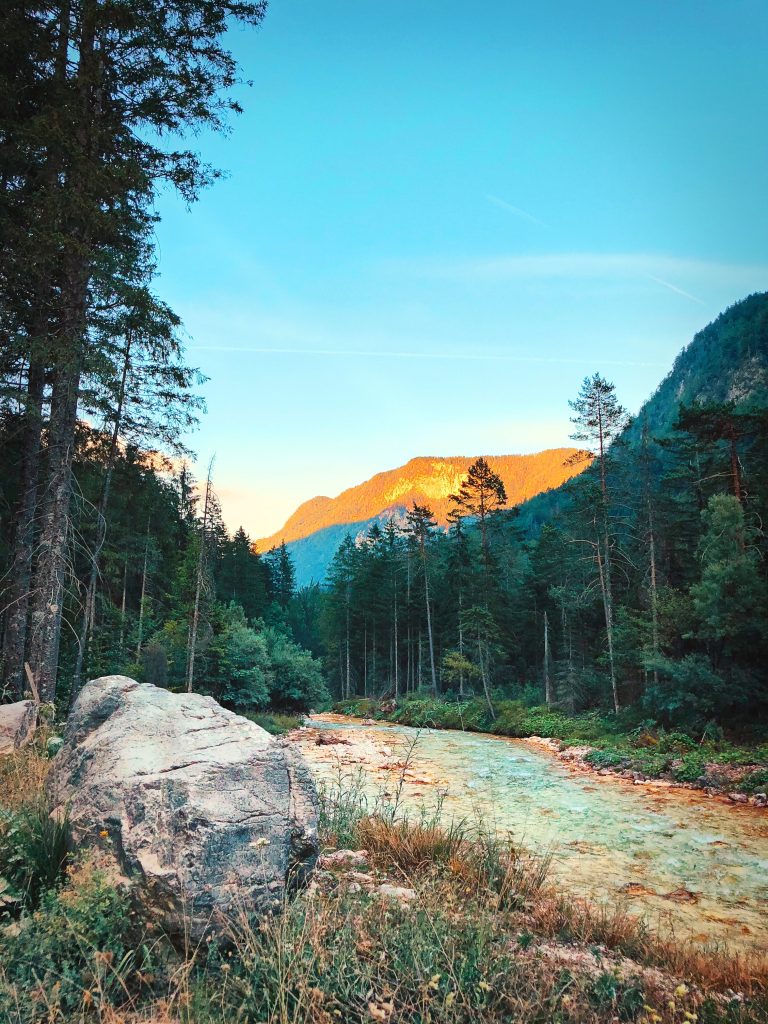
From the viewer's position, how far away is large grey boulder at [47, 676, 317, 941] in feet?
9.80

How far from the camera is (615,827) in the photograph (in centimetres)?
981

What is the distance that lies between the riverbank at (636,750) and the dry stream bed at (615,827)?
2.32 feet

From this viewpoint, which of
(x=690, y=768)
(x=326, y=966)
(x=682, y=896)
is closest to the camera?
(x=326, y=966)

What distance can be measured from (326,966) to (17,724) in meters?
5.97

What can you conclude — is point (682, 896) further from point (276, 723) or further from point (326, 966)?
point (276, 723)

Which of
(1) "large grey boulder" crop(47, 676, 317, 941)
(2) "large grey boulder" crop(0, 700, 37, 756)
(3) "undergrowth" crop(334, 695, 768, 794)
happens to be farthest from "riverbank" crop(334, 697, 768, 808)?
(2) "large grey boulder" crop(0, 700, 37, 756)

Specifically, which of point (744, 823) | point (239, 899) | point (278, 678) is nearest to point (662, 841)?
point (744, 823)

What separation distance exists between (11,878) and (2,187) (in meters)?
10.4

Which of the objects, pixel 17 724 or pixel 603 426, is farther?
pixel 603 426

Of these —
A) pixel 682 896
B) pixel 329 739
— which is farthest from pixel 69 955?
pixel 329 739

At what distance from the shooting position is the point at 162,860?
3.02 metres

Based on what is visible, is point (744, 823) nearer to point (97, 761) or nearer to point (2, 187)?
point (97, 761)

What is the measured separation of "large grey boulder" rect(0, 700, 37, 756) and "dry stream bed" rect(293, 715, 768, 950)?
4.21 m

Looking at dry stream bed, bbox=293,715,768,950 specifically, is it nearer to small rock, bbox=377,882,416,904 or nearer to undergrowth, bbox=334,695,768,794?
small rock, bbox=377,882,416,904
